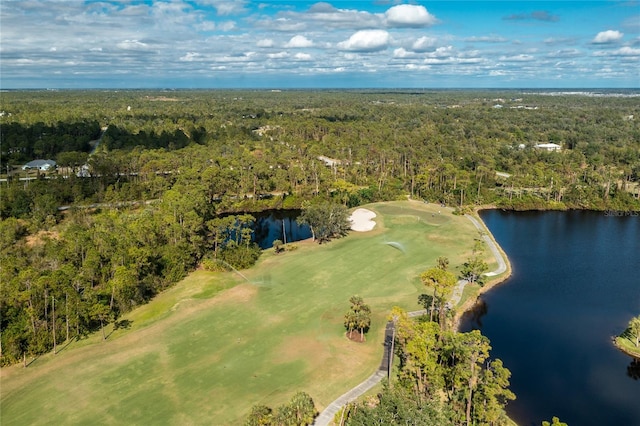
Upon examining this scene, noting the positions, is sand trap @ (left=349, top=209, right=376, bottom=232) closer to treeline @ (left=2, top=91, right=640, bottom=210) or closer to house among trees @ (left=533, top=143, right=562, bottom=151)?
treeline @ (left=2, top=91, right=640, bottom=210)

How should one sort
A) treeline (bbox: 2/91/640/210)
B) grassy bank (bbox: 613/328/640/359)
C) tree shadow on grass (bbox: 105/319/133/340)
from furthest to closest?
treeline (bbox: 2/91/640/210)
tree shadow on grass (bbox: 105/319/133/340)
grassy bank (bbox: 613/328/640/359)

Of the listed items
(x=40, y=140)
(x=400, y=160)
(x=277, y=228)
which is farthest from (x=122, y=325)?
(x=40, y=140)

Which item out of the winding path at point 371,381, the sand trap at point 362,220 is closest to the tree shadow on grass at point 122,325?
the winding path at point 371,381

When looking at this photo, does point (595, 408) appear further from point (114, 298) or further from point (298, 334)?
point (114, 298)

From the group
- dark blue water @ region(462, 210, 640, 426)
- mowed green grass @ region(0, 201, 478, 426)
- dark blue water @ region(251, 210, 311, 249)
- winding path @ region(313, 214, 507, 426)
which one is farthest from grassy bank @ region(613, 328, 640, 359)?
dark blue water @ region(251, 210, 311, 249)

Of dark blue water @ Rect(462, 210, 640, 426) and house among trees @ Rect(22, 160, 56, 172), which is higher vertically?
house among trees @ Rect(22, 160, 56, 172)

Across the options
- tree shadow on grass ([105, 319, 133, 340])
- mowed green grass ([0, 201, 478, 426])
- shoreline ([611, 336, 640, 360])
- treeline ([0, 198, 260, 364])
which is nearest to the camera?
mowed green grass ([0, 201, 478, 426])

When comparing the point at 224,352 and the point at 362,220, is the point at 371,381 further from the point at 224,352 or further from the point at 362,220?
the point at 362,220

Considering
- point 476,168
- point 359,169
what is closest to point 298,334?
point 359,169
